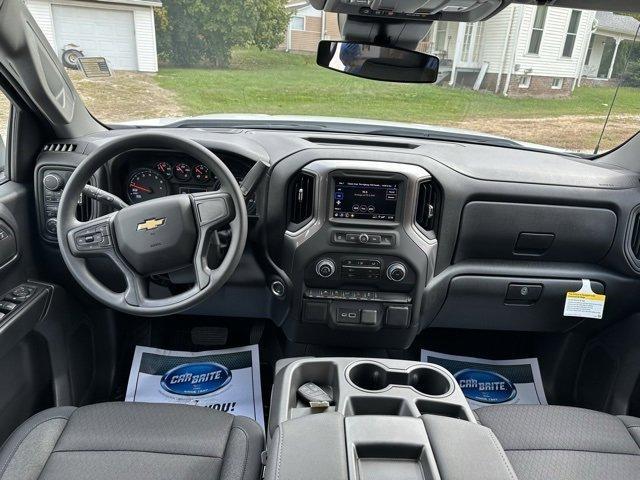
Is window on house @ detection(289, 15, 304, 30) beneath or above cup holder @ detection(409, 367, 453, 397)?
above

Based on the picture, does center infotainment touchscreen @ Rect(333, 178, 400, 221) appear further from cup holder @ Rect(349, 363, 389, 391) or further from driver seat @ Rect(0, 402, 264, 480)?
driver seat @ Rect(0, 402, 264, 480)

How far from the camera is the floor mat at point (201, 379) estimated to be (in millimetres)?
2479

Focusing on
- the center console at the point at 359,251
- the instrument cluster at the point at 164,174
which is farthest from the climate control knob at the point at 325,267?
the instrument cluster at the point at 164,174

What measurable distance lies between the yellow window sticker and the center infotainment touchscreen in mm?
944

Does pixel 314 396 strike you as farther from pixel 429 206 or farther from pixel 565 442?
pixel 429 206

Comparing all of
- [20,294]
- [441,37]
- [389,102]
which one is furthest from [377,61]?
[20,294]

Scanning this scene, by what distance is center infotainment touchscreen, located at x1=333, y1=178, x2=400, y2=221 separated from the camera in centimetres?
204

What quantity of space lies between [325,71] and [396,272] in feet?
2.80

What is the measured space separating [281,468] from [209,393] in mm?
1414

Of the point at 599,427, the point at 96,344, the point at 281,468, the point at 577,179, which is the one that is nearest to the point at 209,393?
the point at 96,344

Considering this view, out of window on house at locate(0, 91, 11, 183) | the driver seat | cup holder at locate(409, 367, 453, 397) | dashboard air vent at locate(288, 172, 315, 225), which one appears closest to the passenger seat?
cup holder at locate(409, 367, 453, 397)

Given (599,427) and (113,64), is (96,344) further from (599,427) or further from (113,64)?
(599,427)

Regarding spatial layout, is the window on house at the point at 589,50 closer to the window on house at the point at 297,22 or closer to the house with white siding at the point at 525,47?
the house with white siding at the point at 525,47

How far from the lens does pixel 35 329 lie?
2.05m
